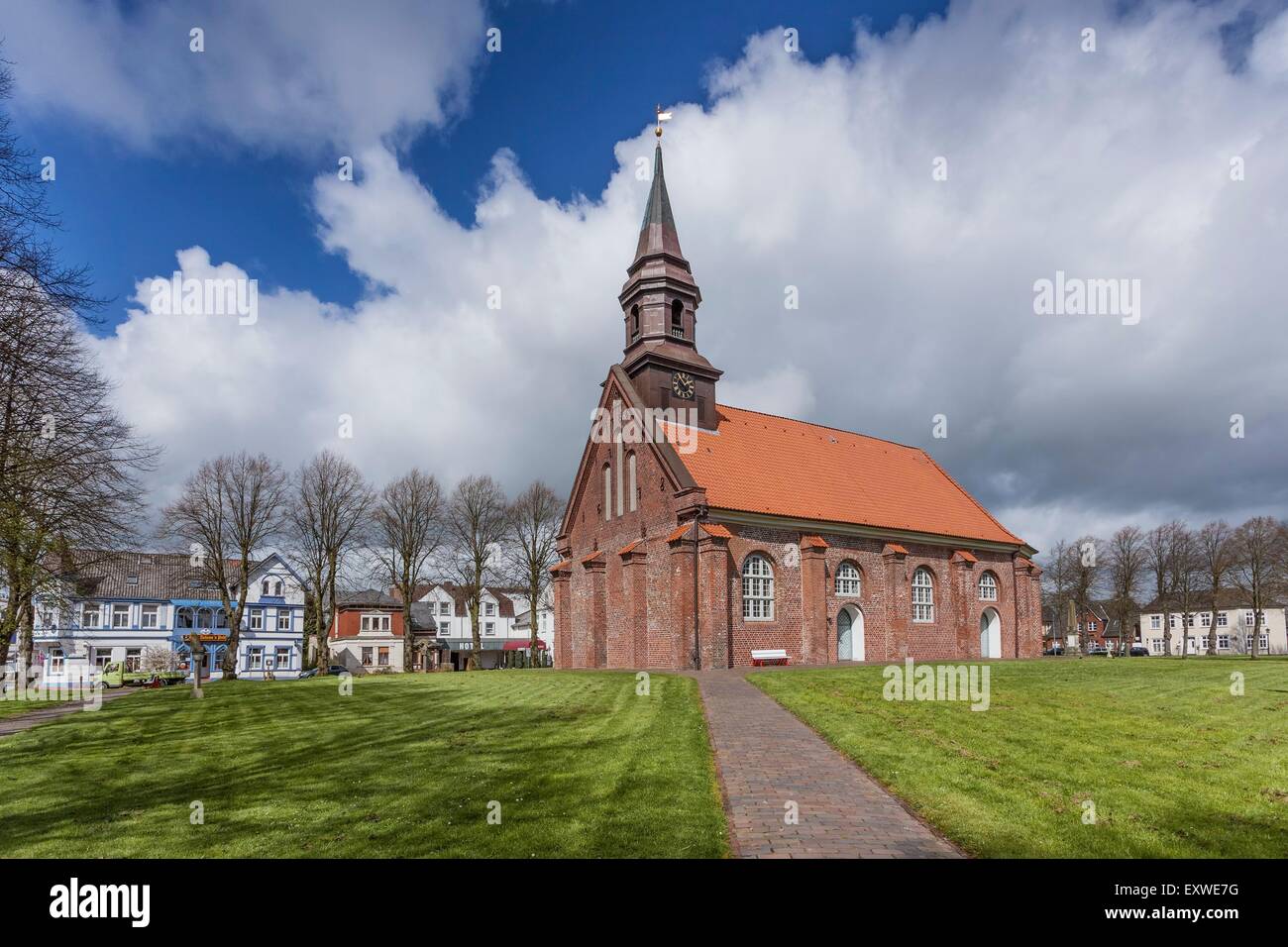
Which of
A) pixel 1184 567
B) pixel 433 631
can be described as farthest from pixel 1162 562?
pixel 433 631

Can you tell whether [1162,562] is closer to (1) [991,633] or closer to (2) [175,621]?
(1) [991,633]

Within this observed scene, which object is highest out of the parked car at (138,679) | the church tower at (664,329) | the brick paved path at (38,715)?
the church tower at (664,329)

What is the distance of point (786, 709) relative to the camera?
15.3m

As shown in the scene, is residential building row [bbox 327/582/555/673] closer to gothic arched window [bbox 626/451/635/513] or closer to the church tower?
gothic arched window [bbox 626/451/635/513]

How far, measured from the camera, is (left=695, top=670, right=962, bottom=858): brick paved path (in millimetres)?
6441

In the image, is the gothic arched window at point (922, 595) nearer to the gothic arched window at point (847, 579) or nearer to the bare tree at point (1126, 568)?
the gothic arched window at point (847, 579)

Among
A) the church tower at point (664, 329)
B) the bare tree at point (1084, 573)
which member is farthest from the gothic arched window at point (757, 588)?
the bare tree at point (1084, 573)

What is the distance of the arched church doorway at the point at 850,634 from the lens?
32.8 metres

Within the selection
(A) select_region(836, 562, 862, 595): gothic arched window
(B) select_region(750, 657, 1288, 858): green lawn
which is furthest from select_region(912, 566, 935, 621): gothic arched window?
(B) select_region(750, 657, 1288, 858): green lawn

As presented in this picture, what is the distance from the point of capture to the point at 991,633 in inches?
1555

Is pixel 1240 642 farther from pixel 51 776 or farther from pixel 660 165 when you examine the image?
pixel 51 776

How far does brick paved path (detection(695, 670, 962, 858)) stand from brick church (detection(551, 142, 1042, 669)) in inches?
640

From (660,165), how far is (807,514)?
18.9 m

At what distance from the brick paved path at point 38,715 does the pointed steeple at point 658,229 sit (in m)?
26.6
